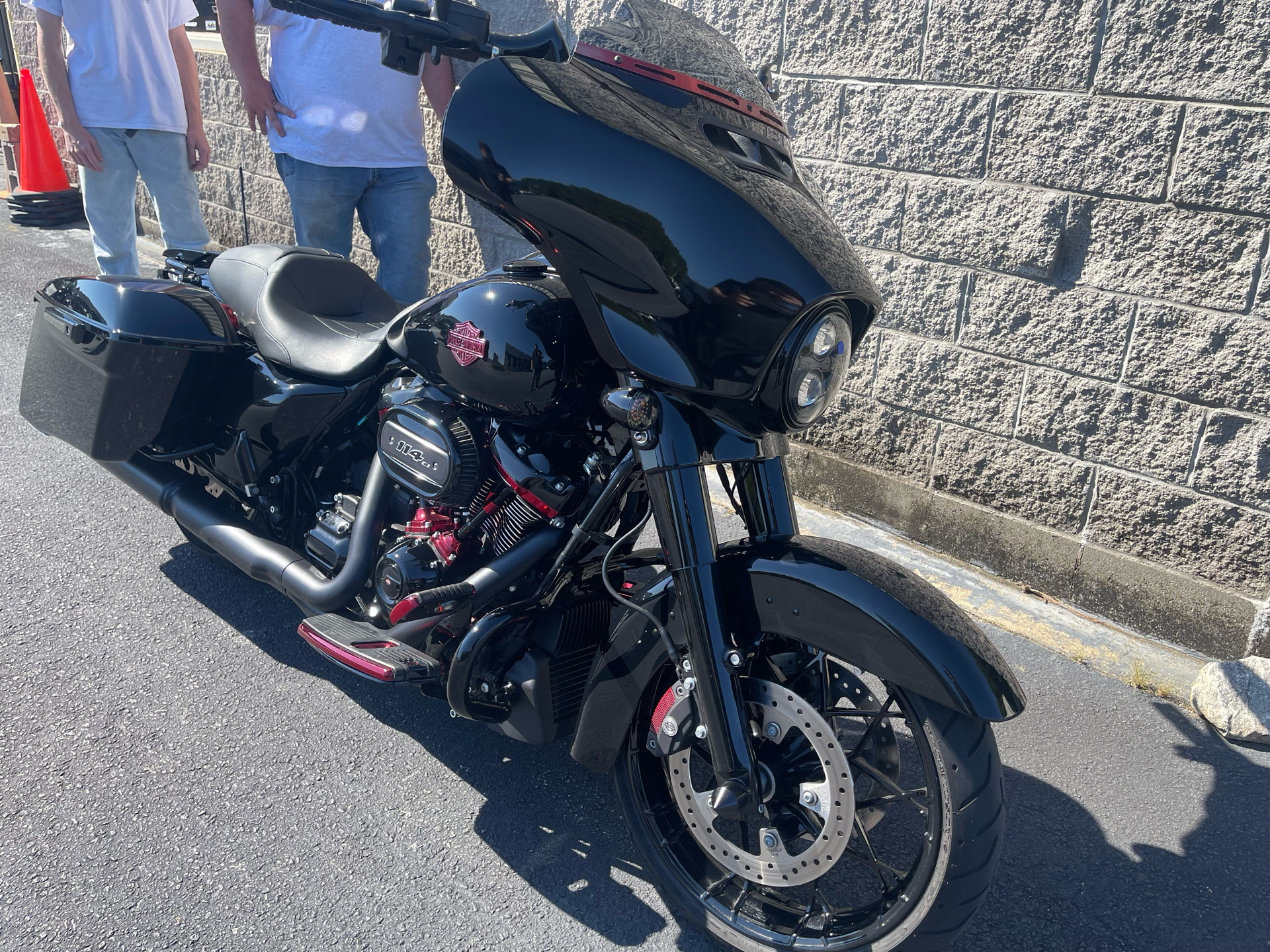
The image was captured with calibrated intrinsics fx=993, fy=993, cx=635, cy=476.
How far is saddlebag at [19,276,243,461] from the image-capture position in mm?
2850

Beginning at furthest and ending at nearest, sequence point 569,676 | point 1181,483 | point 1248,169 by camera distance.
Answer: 1. point 1181,483
2. point 1248,169
3. point 569,676

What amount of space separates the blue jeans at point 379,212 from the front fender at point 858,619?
8.49 feet

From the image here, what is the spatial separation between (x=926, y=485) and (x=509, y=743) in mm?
1951

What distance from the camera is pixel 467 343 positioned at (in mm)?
2135

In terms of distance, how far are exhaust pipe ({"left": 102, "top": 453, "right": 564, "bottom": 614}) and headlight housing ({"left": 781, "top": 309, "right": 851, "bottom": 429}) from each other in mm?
663

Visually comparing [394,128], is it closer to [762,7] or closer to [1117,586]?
[762,7]

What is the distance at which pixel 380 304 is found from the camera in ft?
9.63

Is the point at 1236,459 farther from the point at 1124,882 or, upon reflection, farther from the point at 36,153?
the point at 36,153

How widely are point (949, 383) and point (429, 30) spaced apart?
245 centimetres

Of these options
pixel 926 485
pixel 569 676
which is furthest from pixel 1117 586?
pixel 569 676

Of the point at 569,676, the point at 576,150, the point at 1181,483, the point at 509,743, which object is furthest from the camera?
the point at 1181,483

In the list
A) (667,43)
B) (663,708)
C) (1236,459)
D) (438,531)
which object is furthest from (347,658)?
(1236,459)

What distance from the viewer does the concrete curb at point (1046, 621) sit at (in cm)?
308

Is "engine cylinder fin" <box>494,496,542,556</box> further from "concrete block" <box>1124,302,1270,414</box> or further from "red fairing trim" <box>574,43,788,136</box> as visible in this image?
"concrete block" <box>1124,302,1270,414</box>
